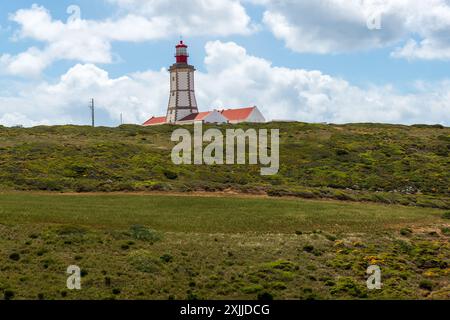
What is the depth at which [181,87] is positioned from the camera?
117750 mm

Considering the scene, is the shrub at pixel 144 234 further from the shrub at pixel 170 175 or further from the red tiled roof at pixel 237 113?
the red tiled roof at pixel 237 113

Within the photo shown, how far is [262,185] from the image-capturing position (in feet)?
195

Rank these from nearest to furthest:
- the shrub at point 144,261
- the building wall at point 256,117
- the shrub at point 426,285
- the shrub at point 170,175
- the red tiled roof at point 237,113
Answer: the shrub at point 426,285
the shrub at point 144,261
the shrub at point 170,175
the building wall at point 256,117
the red tiled roof at point 237,113

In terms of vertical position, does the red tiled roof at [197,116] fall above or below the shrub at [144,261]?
above

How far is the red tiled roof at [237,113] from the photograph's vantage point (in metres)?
116

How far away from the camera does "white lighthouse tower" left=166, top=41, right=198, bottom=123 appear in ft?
385

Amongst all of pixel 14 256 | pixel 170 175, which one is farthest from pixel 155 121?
pixel 14 256

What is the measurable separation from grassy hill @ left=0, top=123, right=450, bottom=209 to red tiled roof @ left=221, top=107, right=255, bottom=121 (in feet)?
71.0

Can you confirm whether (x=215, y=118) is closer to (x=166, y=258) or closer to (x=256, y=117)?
(x=256, y=117)

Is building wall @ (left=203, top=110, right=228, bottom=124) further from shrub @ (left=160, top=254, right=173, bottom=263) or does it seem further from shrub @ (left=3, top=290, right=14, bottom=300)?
shrub @ (left=3, top=290, right=14, bottom=300)

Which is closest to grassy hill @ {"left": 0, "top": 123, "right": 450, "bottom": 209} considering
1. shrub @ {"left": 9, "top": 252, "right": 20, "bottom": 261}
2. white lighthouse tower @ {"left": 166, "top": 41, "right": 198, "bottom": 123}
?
white lighthouse tower @ {"left": 166, "top": 41, "right": 198, "bottom": 123}

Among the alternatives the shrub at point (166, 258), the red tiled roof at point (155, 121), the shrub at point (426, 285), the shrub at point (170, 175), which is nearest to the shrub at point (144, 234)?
the shrub at point (166, 258)

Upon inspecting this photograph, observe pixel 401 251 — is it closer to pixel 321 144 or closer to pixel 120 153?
pixel 120 153

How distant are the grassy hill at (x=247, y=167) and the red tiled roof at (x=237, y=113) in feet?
71.0
